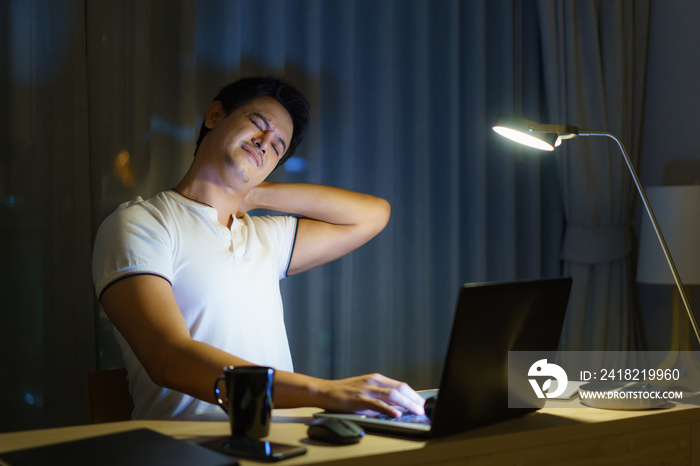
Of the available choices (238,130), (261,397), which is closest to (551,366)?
(261,397)

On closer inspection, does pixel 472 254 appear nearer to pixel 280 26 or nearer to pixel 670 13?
pixel 280 26

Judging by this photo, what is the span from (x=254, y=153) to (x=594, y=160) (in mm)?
1488

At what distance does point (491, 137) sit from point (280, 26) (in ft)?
3.18

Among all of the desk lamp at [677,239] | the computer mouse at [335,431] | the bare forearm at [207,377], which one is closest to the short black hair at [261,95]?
the bare forearm at [207,377]

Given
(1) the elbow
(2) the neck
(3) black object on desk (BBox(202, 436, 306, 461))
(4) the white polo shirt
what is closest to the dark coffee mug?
(3) black object on desk (BBox(202, 436, 306, 461))

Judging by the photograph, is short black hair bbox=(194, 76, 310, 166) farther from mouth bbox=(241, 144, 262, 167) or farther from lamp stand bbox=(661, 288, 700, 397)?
lamp stand bbox=(661, 288, 700, 397)

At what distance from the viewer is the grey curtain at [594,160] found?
2508mm

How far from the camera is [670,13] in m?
2.55

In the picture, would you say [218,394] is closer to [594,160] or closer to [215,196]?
[215,196]

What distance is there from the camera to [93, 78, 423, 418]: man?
3.83ft

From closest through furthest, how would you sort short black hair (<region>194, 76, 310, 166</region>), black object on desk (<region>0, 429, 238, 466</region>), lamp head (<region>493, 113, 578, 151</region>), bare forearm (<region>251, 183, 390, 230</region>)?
black object on desk (<region>0, 429, 238, 466</region>)
lamp head (<region>493, 113, 578, 151</region>)
short black hair (<region>194, 76, 310, 166</region>)
bare forearm (<region>251, 183, 390, 230</region>)

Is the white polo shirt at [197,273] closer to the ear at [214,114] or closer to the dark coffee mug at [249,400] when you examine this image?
the ear at [214,114]

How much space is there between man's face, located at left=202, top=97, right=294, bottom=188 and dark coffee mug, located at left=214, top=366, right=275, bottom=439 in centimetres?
87

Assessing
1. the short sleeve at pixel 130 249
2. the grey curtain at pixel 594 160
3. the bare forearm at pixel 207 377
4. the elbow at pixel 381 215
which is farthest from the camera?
the grey curtain at pixel 594 160
